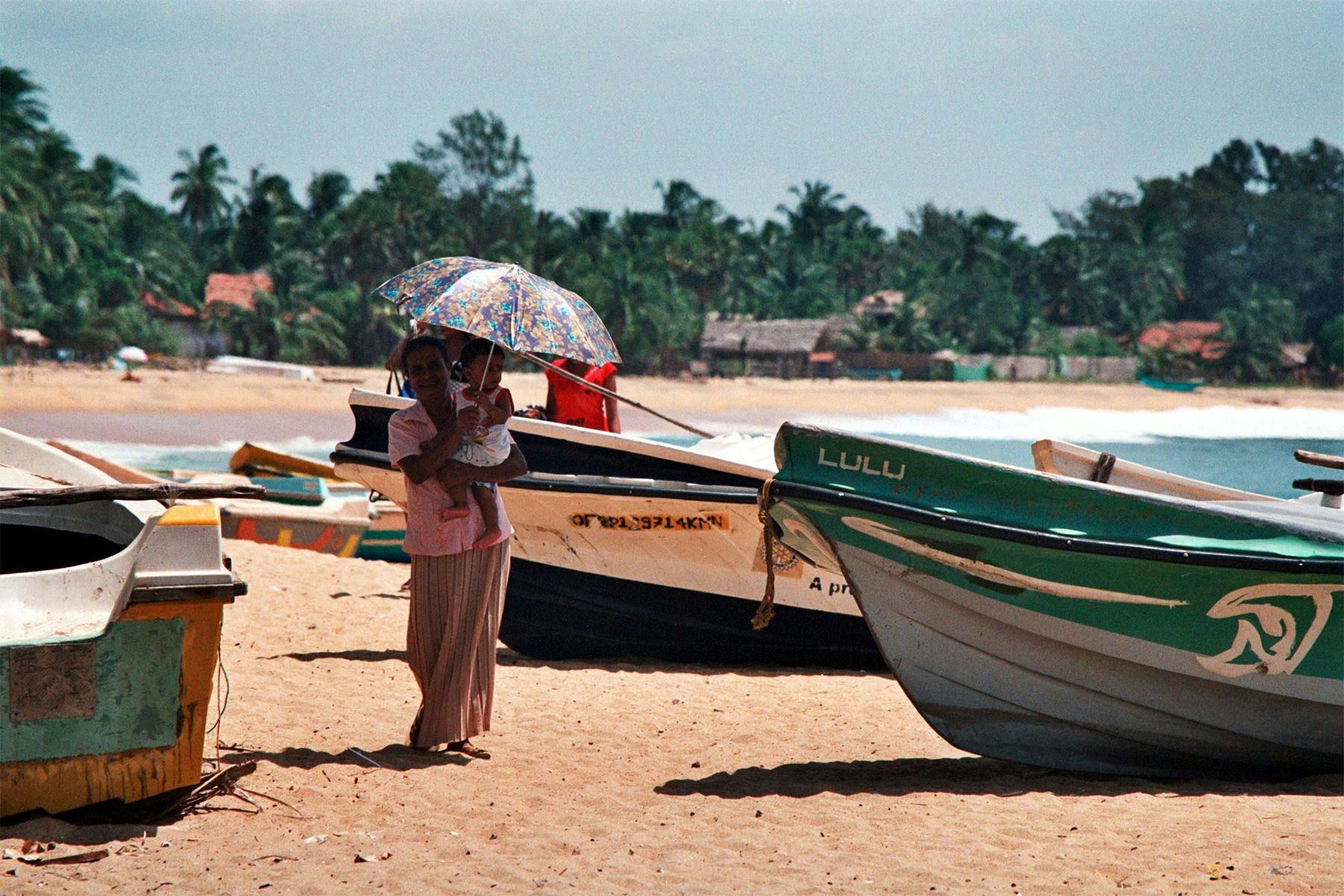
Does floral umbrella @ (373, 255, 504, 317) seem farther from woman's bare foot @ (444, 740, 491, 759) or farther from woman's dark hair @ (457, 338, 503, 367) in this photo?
woman's bare foot @ (444, 740, 491, 759)

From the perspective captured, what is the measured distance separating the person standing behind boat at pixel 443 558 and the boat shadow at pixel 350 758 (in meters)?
0.07

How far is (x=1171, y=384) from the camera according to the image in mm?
48875

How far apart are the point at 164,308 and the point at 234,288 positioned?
10.1ft

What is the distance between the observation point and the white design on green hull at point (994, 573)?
4227 mm

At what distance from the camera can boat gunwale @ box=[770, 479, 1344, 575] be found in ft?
13.5

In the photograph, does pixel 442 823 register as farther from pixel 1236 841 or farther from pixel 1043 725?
pixel 1236 841

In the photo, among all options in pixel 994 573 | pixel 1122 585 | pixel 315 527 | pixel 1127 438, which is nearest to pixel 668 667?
pixel 994 573

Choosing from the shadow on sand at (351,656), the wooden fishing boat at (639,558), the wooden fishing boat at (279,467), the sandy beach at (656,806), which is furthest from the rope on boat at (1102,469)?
the wooden fishing boat at (279,467)

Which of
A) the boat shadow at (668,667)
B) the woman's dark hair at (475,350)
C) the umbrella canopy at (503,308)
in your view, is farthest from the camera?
the boat shadow at (668,667)

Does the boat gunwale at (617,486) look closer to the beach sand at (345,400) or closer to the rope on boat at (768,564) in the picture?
the rope on boat at (768,564)

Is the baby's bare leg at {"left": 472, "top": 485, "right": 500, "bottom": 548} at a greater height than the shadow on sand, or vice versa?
the baby's bare leg at {"left": 472, "top": 485, "right": 500, "bottom": 548}

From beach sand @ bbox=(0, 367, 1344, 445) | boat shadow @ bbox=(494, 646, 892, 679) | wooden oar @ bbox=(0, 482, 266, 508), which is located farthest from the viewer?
beach sand @ bbox=(0, 367, 1344, 445)

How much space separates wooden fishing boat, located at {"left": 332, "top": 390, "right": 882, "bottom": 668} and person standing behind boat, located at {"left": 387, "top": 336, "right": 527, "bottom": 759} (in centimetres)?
163

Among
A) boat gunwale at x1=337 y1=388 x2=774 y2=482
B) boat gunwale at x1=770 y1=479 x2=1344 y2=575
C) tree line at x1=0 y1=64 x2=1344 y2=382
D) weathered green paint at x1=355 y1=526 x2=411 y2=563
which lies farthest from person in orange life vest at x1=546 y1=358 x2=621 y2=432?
tree line at x1=0 y1=64 x2=1344 y2=382
